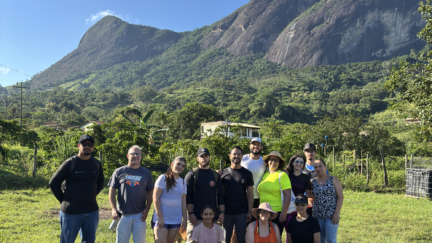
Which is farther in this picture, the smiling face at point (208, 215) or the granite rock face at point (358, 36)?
the granite rock face at point (358, 36)

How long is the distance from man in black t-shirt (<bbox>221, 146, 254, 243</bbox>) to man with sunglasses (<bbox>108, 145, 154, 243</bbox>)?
1.02 m

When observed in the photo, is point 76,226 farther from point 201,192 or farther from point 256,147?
point 256,147

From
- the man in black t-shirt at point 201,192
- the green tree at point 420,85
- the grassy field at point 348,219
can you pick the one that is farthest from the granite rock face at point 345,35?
the man in black t-shirt at point 201,192

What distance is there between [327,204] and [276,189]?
A: 65 cm

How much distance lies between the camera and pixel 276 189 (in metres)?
3.62

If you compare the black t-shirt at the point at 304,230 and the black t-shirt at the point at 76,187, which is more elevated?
the black t-shirt at the point at 76,187

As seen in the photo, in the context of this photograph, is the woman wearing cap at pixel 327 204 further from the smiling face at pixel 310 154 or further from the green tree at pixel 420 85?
the green tree at pixel 420 85

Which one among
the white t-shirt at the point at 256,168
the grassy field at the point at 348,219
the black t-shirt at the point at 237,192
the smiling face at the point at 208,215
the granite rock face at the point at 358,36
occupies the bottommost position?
the grassy field at the point at 348,219

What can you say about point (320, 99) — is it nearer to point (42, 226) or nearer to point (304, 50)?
point (304, 50)

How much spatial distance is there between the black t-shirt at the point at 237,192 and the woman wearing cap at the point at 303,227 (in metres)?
0.65

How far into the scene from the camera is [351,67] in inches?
4518

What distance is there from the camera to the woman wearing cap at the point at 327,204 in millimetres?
3562

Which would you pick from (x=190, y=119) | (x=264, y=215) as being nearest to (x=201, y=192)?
(x=264, y=215)

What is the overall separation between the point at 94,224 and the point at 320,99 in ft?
271
